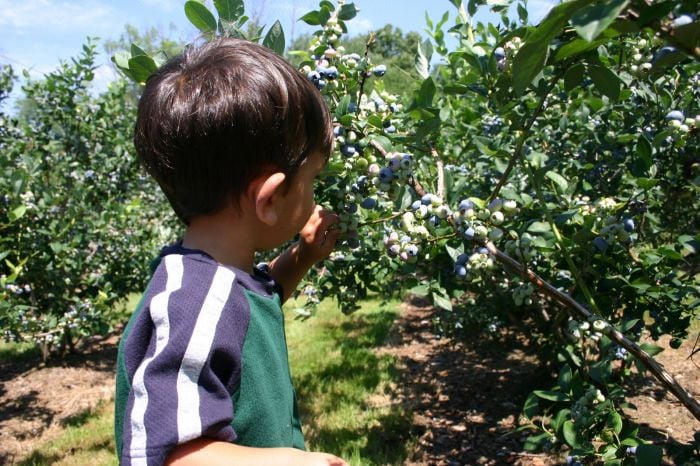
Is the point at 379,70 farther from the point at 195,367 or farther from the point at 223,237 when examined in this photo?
the point at 195,367

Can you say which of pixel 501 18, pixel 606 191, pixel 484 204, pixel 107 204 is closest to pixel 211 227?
pixel 484 204

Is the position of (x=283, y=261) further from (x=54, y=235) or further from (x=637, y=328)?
(x=54, y=235)

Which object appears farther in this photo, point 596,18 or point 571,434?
point 571,434

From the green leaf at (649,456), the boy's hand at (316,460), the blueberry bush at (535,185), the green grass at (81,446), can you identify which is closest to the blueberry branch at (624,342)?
the blueberry bush at (535,185)

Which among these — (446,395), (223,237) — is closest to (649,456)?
(223,237)

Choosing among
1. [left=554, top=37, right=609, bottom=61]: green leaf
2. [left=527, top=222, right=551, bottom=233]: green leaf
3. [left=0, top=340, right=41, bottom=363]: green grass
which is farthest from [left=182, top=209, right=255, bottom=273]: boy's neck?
[left=0, top=340, right=41, bottom=363]: green grass

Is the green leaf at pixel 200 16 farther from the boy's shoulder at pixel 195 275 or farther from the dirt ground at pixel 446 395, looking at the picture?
the dirt ground at pixel 446 395

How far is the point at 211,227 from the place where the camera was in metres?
1.04

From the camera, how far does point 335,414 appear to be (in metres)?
3.14

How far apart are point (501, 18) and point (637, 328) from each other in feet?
3.35

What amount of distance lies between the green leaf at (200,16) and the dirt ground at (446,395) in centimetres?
185

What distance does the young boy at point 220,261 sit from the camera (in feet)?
2.66

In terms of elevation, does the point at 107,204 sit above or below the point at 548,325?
above

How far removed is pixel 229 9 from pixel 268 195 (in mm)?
450
